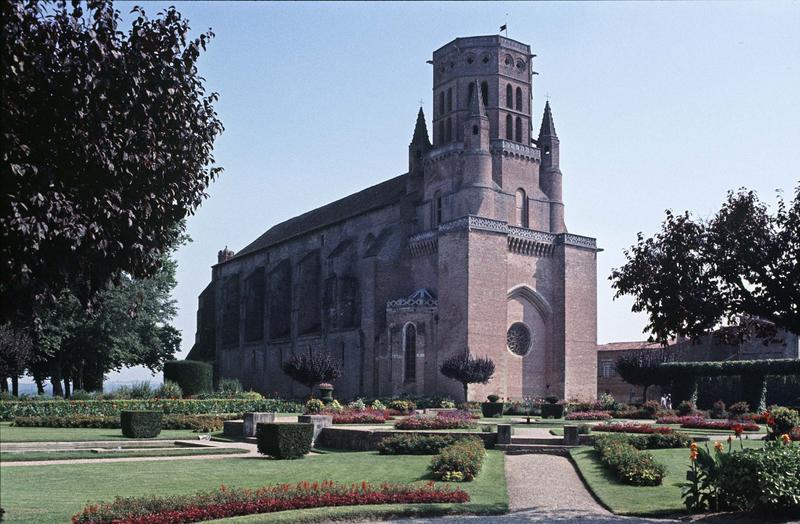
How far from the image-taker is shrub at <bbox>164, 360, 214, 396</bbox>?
55719 mm

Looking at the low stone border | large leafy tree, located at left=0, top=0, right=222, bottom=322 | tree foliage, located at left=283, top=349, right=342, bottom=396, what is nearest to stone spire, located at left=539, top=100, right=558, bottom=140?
tree foliage, located at left=283, top=349, right=342, bottom=396

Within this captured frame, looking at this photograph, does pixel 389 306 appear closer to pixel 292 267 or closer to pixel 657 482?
pixel 292 267

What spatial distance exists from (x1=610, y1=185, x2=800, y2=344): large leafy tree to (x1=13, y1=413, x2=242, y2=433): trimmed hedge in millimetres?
21966

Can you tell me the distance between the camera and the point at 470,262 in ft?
175

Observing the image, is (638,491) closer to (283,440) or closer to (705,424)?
(283,440)

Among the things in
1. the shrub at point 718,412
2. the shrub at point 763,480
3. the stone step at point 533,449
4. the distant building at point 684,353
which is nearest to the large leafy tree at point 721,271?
the shrub at point 763,480

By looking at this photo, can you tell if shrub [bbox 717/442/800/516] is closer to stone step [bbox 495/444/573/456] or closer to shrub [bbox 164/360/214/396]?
stone step [bbox 495/444/573/456]

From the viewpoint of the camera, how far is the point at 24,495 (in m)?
16.3

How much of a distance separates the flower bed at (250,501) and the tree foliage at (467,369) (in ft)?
105

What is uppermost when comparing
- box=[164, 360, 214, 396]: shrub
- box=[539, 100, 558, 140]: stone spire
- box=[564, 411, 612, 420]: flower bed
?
box=[539, 100, 558, 140]: stone spire

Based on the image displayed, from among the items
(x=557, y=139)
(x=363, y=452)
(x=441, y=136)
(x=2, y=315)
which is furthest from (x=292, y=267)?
(x=2, y=315)

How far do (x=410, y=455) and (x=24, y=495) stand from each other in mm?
11512

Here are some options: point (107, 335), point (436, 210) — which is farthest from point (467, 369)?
point (107, 335)

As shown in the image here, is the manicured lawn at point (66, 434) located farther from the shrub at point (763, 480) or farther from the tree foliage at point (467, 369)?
the shrub at point (763, 480)
